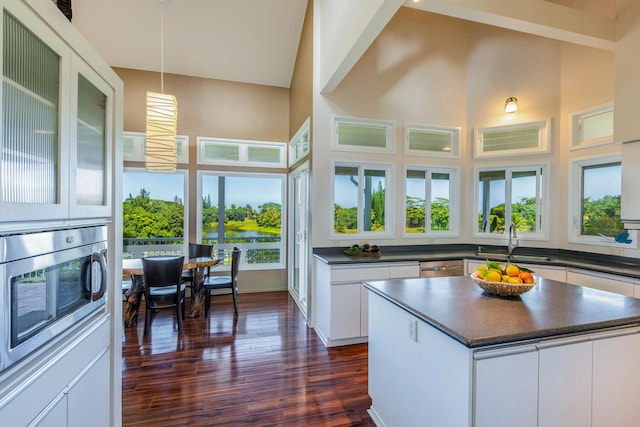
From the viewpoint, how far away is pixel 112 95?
1.74m

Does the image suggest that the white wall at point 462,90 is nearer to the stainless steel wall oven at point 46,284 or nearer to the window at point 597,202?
the window at point 597,202

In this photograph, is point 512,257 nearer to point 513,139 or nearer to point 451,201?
point 451,201

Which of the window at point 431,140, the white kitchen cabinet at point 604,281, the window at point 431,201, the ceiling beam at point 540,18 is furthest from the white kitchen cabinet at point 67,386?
the white kitchen cabinet at point 604,281

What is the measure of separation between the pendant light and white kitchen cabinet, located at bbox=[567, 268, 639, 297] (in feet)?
15.6

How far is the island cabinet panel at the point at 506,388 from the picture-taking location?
1.30m

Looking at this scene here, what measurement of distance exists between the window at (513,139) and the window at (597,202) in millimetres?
495

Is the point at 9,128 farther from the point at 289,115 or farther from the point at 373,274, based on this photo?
the point at 289,115

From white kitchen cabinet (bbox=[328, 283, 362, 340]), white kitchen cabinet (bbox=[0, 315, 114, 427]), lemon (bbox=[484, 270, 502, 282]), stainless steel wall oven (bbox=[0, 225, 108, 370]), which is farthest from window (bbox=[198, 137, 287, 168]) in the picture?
lemon (bbox=[484, 270, 502, 282])

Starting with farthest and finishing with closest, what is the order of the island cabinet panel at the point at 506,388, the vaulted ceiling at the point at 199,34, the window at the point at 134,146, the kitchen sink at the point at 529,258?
the window at the point at 134,146, the vaulted ceiling at the point at 199,34, the kitchen sink at the point at 529,258, the island cabinet panel at the point at 506,388

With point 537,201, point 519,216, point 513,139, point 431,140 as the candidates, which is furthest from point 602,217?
point 431,140

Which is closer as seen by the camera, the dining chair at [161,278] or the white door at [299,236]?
the dining chair at [161,278]

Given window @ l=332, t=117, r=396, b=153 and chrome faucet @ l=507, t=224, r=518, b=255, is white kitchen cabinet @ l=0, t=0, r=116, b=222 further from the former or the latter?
chrome faucet @ l=507, t=224, r=518, b=255

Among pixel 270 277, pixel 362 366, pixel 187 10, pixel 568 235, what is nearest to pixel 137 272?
pixel 270 277

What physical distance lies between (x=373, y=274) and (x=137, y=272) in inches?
109
